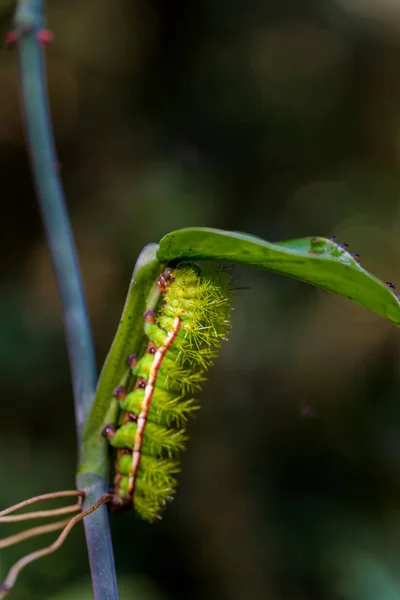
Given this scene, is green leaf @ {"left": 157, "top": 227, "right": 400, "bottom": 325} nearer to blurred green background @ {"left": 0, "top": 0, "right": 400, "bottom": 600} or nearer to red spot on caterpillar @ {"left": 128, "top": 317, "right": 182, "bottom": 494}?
red spot on caterpillar @ {"left": 128, "top": 317, "right": 182, "bottom": 494}

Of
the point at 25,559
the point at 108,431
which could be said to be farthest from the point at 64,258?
the point at 25,559

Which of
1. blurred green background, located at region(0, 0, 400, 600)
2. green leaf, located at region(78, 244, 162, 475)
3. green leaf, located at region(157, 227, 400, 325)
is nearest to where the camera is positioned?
green leaf, located at region(157, 227, 400, 325)

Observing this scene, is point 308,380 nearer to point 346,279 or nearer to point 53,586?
point 53,586

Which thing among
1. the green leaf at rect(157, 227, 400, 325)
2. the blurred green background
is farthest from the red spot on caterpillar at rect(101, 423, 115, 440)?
the blurred green background

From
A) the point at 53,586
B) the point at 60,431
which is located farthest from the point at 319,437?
the point at 53,586

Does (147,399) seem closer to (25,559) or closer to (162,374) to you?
(162,374)
